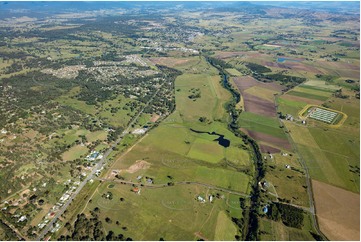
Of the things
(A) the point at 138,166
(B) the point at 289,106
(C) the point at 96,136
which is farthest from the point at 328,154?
(C) the point at 96,136

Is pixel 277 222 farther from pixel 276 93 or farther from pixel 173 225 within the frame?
pixel 276 93

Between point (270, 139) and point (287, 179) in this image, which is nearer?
point (287, 179)

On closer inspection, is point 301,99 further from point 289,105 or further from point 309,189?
point 309,189

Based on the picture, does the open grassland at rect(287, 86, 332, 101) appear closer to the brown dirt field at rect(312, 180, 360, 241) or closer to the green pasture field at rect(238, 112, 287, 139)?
the green pasture field at rect(238, 112, 287, 139)

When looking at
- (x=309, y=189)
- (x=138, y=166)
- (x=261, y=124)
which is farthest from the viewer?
(x=261, y=124)

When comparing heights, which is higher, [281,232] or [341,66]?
[281,232]

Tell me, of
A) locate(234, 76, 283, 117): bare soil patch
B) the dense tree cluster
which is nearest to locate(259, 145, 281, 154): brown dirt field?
the dense tree cluster

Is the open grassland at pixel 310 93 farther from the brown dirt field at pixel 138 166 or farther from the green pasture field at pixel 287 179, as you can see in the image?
the brown dirt field at pixel 138 166
